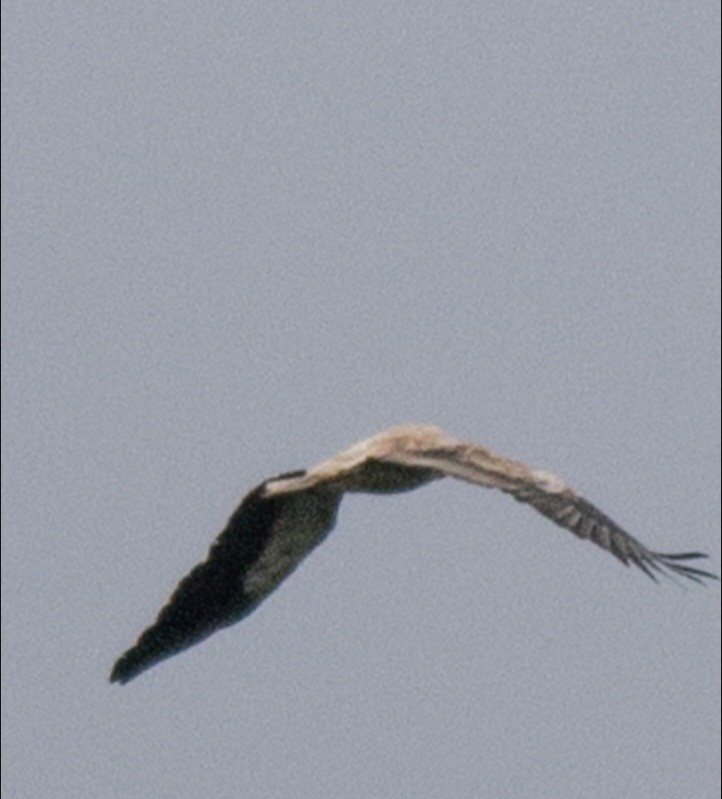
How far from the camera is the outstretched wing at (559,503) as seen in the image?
25.5 meters

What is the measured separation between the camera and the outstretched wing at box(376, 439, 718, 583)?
1004 inches

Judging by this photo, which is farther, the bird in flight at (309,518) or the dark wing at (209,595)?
the dark wing at (209,595)

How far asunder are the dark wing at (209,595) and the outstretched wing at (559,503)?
2170mm

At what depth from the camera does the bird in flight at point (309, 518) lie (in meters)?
25.7

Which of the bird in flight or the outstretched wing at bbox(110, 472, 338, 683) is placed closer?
the bird in flight

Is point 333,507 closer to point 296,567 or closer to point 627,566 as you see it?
point 296,567

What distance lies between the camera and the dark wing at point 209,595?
2784 cm

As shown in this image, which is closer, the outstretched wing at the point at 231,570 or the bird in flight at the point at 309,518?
the bird in flight at the point at 309,518

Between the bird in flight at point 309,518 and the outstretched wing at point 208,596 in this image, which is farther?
the outstretched wing at point 208,596

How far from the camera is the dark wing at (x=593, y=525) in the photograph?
25.5 m

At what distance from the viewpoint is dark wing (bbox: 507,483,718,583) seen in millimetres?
25484

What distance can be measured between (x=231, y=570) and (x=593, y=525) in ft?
11.4

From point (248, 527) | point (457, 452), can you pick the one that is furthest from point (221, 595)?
point (457, 452)

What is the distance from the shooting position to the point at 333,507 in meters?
27.9
